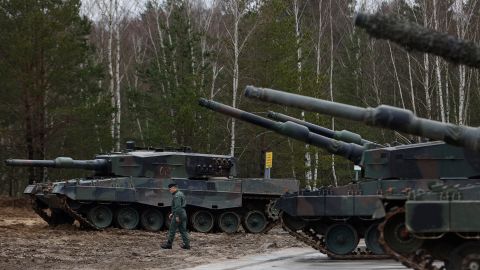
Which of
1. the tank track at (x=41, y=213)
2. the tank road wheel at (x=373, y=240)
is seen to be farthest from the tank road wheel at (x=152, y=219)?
the tank road wheel at (x=373, y=240)

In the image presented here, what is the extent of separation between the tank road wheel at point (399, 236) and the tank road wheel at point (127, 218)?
12.6 meters

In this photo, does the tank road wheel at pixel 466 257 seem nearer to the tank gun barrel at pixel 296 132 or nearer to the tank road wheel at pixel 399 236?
the tank road wheel at pixel 399 236

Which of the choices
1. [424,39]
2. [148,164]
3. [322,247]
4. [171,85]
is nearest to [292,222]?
[322,247]

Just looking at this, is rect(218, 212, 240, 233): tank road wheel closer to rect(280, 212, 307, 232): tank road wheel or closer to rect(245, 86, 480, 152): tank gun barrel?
rect(280, 212, 307, 232): tank road wheel

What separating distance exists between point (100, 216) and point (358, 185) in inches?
339

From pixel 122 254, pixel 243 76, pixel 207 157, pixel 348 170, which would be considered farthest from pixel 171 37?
pixel 122 254

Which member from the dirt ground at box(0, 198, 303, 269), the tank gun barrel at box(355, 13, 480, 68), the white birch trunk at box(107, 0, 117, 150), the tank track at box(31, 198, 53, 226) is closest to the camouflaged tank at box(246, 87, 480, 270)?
the tank gun barrel at box(355, 13, 480, 68)

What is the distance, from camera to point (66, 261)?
14969 mm

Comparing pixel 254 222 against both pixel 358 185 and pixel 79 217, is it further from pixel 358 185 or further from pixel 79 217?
pixel 358 185

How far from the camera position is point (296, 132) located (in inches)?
628

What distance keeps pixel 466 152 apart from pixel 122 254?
7.01m

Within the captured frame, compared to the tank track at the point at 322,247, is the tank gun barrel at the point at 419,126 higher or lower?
higher

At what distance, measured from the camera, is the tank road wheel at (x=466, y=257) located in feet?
34.8

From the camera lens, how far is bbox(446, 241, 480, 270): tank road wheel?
10594 millimetres
